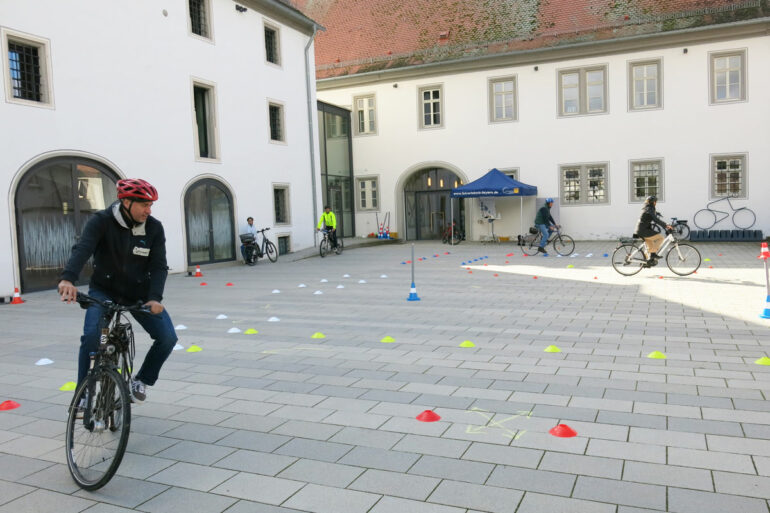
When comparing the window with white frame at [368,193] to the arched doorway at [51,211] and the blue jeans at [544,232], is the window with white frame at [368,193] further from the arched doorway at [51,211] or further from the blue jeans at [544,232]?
the arched doorway at [51,211]

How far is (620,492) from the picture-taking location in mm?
3299

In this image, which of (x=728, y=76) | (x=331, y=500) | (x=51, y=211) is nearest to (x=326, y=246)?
(x=51, y=211)

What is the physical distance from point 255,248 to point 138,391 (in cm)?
1552

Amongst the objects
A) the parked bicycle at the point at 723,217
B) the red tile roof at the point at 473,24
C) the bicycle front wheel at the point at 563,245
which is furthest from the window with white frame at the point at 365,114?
the parked bicycle at the point at 723,217

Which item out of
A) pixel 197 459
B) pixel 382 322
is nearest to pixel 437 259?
pixel 382 322

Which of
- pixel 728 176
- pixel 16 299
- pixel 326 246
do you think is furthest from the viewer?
pixel 728 176

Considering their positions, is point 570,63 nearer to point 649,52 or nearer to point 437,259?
point 649,52

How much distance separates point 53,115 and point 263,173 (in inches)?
318

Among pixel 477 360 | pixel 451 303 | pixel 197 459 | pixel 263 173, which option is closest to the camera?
pixel 197 459

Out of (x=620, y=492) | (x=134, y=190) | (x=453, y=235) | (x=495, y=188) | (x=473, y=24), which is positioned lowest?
(x=620, y=492)

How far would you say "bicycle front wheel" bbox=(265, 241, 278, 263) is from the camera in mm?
20188

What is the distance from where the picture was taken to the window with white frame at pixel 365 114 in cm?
2910

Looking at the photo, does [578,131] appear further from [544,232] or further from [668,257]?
[668,257]

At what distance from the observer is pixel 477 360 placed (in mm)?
6352
